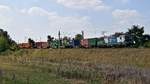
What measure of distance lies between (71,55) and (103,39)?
31.8 feet

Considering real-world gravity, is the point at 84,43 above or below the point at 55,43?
below

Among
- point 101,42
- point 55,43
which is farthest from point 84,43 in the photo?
point 55,43

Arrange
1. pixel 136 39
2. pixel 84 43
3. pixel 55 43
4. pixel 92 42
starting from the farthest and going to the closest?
pixel 55 43, pixel 84 43, pixel 92 42, pixel 136 39

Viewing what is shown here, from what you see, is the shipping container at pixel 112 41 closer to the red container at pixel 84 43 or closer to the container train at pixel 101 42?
the container train at pixel 101 42

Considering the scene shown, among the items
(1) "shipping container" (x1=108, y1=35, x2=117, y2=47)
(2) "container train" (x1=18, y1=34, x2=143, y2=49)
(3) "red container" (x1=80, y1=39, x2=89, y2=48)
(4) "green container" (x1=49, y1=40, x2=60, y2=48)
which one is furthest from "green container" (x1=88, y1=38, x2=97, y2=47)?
(4) "green container" (x1=49, y1=40, x2=60, y2=48)

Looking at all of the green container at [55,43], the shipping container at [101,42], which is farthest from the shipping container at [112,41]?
the green container at [55,43]

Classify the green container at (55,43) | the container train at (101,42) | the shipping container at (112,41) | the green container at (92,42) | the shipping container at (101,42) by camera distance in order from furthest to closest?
1. the green container at (55,43)
2. the green container at (92,42)
3. the shipping container at (101,42)
4. the shipping container at (112,41)
5. the container train at (101,42)

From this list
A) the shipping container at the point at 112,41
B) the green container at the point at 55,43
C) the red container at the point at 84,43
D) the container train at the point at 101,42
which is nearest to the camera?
the container train at the point at 101,42

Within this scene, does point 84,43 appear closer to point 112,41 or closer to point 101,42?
point 101,42

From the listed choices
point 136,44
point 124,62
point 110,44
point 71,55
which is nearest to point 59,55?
→ point 71,55

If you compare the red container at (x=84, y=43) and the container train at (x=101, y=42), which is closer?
the container train at (x=101, y=42)

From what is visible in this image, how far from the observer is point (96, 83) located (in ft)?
85.6

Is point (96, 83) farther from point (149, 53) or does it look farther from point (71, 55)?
point (71, 55)

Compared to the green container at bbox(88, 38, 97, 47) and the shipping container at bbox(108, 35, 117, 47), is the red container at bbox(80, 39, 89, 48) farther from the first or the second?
the shipping container at bbox(108, 35, 117, 47)
